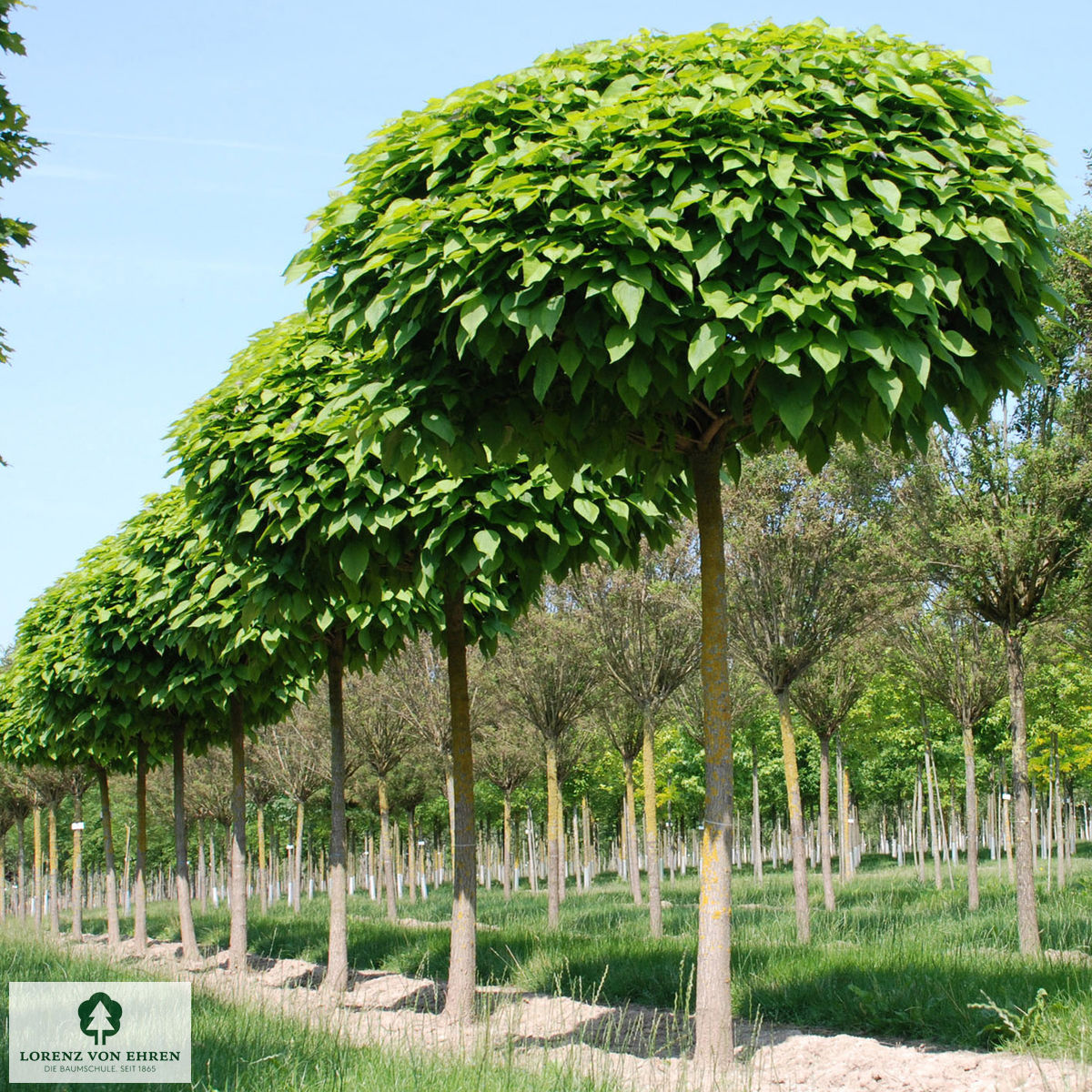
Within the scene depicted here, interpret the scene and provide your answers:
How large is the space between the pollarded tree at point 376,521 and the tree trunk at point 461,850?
1cm

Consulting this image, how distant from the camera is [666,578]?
15.4 m

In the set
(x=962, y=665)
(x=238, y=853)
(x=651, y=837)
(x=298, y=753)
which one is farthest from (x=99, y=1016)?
(x=298, y=753)

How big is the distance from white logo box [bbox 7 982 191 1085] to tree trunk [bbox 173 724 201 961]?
8004 millimetres

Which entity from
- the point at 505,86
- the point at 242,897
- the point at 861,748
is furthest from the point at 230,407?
the point at 861,748

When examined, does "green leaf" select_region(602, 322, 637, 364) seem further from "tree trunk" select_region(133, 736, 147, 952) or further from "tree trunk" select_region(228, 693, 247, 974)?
"tree trunk" select_region(133, 736, 147, 952)

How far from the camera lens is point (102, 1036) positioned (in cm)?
630

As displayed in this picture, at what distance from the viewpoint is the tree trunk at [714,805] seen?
201 inches

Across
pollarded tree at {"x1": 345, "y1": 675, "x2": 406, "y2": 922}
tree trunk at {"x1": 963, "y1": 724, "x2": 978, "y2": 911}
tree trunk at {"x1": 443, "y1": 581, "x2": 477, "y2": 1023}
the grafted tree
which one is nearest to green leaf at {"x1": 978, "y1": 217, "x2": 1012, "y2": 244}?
tree trunk at {"x1": 443, "y1": 581, "x2": 477, "y2": 1023}

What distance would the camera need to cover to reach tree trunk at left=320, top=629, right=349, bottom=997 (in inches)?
397

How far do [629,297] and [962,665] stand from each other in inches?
630

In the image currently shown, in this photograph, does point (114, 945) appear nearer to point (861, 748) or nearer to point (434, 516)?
point (434, 516)

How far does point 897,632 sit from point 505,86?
15.0 metres

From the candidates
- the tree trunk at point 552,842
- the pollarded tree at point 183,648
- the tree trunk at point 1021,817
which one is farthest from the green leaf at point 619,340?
the tree trunk at point 552,842

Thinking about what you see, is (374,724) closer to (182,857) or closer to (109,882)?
(109,882)
